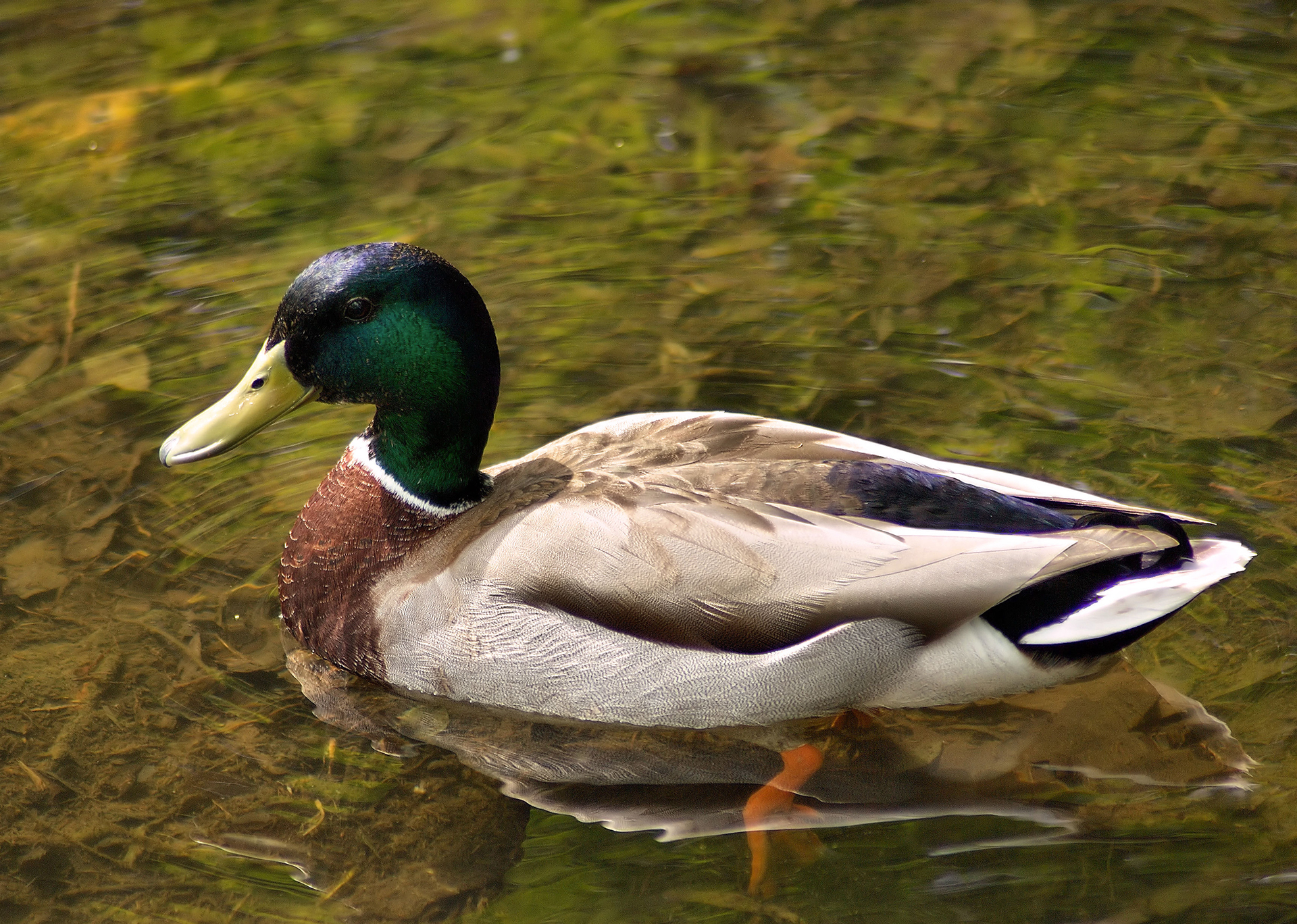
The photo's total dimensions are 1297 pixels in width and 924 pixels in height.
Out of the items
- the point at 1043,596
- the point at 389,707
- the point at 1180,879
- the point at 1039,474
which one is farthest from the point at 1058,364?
the point at 389,707

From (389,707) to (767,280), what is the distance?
9.30 ft

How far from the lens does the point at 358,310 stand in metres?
4.75

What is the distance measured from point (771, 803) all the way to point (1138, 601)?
4.13ft

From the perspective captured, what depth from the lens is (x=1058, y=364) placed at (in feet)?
20.0

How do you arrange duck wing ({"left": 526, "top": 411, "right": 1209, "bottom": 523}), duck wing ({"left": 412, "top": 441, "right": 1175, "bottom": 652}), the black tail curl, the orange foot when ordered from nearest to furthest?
the orange foot, duck wing ({"left": 412, "top": 441, "right": 1175, "bottom": 652}), the black tail curl, duck wing ({"left": 526, "top": 411, "right": 1209, "bottom": 523})

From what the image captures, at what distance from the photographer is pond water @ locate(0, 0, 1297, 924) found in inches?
170

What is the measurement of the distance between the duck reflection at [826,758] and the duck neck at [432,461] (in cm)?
66

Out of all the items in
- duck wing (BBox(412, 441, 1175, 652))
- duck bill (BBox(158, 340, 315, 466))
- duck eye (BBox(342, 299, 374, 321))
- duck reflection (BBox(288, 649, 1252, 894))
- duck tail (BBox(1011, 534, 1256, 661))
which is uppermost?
duck eye (BBox(342, 299, 374, 321))

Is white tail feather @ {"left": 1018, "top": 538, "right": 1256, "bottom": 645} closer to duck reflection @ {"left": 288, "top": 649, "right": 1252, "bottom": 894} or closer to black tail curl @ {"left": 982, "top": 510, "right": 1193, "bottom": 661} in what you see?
black tail curl @ {"left": 982, "top": 510, "right": 1193, "bottom": 661}

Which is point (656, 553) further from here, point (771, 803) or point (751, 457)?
point (771, 803)

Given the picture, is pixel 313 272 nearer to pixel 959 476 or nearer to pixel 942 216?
pixel 959 476

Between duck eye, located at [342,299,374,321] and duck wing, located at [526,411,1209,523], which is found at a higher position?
duck eye, located at [342,299,374,321]

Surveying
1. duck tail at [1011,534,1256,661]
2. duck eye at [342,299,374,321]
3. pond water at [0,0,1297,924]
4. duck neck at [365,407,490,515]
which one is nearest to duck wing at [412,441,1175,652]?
→ duck tail at [1011,534,1256,661]

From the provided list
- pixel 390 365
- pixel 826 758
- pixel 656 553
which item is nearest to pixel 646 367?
pixel 390 365
